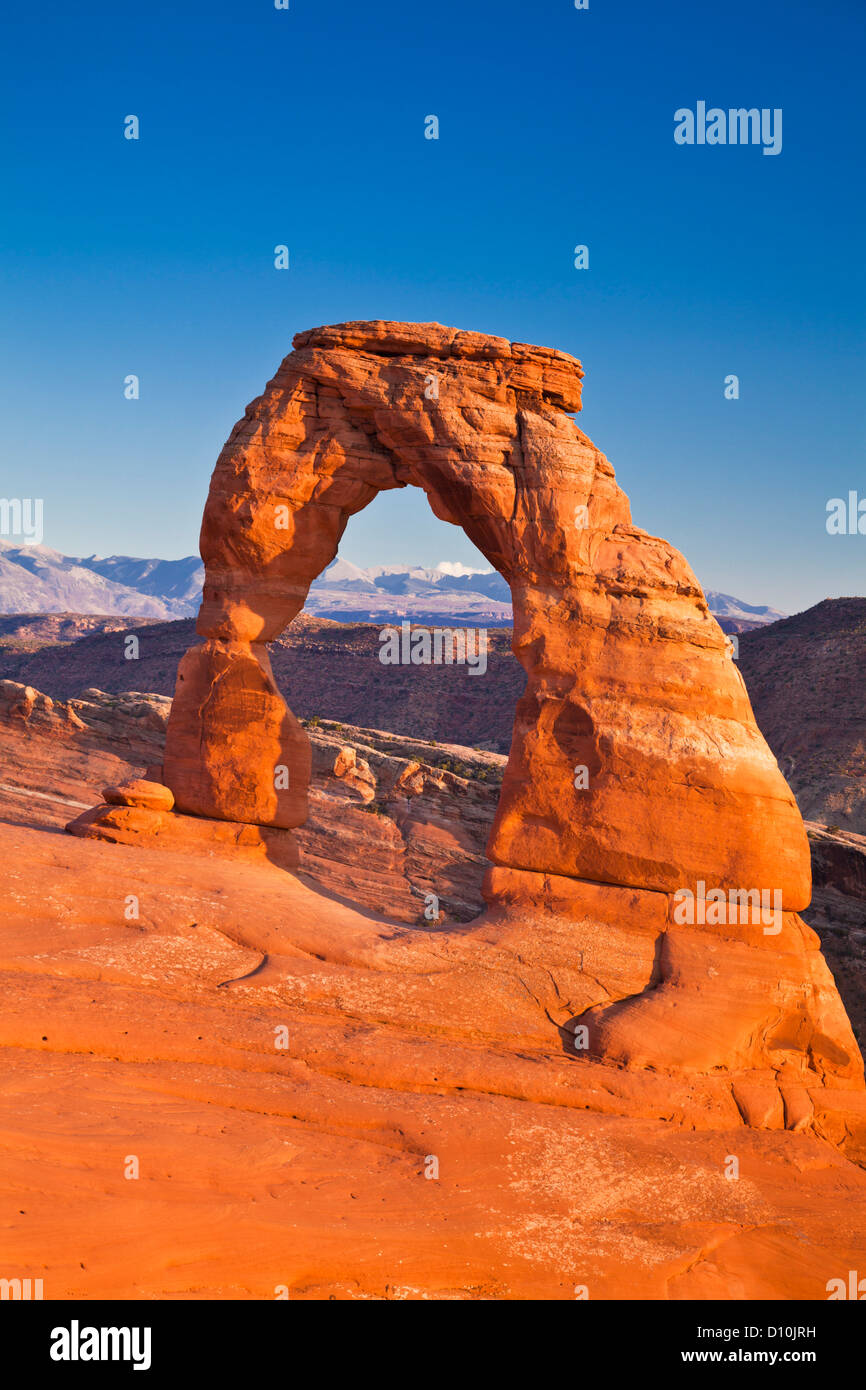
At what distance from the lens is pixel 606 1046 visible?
1188 centimetres

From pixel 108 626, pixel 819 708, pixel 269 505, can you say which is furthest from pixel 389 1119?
A: pixel 108 626

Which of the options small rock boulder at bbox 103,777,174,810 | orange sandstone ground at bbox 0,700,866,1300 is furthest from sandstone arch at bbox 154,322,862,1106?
orange sandstone ground at bbox 0,700,866,1300

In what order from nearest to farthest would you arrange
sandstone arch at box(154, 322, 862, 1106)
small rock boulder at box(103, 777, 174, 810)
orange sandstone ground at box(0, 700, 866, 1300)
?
1. orange sandstone ground at box(0, 700, 866, 1300)
2. sandstone arch at box(154, 322, 862, 1106)
3. small rock boulder at box(103, 777, 174, 810)

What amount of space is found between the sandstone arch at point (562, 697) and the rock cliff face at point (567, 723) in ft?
0.11

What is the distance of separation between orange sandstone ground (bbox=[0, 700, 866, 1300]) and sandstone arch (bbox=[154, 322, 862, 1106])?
1.33 m

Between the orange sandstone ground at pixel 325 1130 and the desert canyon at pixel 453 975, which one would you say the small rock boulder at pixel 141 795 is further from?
the orange sandstone ground at pixel 325 1130

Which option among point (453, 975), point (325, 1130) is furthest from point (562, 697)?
point (325, 1130)

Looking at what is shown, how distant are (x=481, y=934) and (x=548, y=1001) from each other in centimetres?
123

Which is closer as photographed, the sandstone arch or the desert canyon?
the desert canyon

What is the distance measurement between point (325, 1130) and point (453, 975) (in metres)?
3.26

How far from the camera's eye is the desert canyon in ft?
26.3

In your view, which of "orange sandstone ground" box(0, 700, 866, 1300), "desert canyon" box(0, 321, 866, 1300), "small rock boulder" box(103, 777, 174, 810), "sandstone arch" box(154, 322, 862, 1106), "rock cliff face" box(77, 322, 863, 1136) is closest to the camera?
"orange sandstone ground" box(0, 700, 866, 1300)

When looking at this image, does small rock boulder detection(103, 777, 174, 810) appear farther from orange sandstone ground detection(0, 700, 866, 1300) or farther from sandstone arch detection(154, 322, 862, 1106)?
orange sandstone ground detection(0, 700, 866, 1300)
